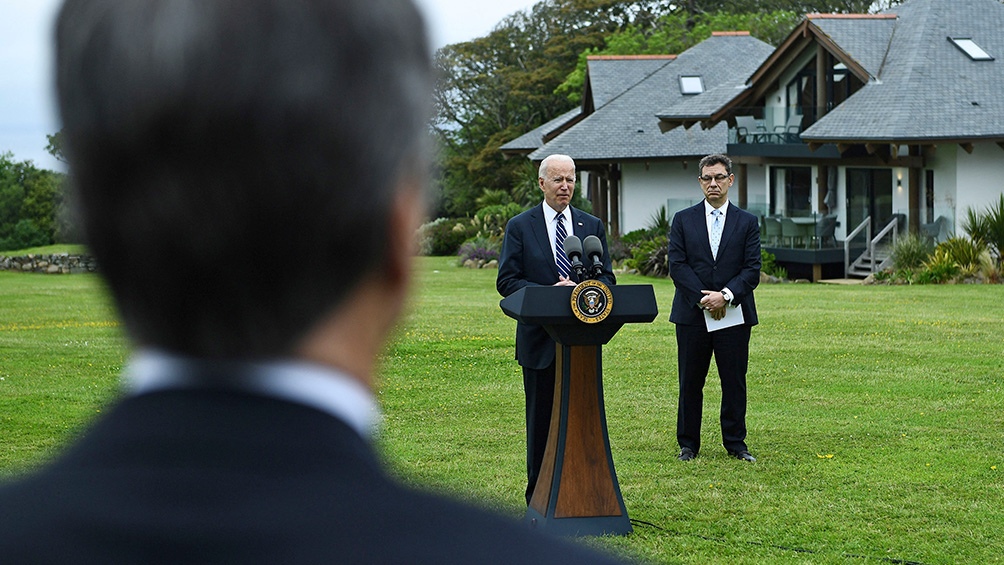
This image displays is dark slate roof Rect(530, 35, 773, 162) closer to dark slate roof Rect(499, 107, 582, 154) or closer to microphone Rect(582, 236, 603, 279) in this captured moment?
dark slate roof Rect(499, 107, 582, 154)

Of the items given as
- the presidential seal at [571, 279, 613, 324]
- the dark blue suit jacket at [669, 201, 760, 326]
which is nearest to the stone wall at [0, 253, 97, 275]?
the dark blue suit jacket at [669, 201, 760, 326]

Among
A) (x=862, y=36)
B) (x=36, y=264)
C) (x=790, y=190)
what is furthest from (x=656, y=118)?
(x=36, y=264)

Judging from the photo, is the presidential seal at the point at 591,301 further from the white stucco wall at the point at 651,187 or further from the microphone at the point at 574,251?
the white stucco wall at the point at 651,187

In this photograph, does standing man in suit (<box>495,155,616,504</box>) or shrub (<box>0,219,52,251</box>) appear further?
shrub (<box>0,219,52,251</box>)

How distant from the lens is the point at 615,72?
50281mm

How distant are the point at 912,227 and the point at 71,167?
32.3m

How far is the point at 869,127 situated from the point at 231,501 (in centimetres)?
3236

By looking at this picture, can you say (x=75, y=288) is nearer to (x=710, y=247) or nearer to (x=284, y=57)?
(x=710, y=247)

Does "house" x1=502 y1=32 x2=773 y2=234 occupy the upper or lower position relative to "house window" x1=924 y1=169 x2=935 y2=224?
upper

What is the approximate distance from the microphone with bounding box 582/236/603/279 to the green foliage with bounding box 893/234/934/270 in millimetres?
22984

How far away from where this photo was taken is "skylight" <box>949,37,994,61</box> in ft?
112

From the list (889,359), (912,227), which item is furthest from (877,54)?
(889,359)

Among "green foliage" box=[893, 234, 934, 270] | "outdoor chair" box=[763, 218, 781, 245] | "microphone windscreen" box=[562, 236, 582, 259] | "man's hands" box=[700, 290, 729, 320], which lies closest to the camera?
"microphone windscreen" box=[562, 236, 582, 259]

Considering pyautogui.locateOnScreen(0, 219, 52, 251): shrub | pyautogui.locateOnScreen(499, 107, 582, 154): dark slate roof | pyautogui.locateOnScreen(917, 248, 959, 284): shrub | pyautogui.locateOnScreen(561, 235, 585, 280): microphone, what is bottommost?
pyautogui.locateOnScreen(917, 248, 959, 284): shrub
